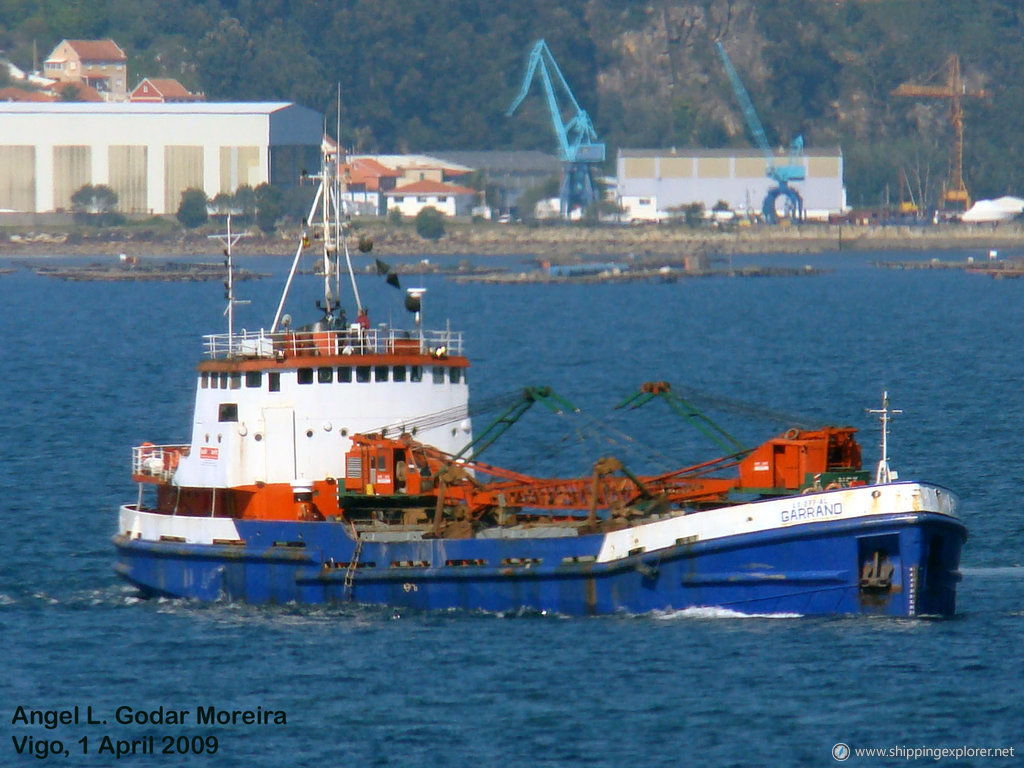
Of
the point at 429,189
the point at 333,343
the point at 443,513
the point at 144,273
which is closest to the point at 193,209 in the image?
the point at 144,273

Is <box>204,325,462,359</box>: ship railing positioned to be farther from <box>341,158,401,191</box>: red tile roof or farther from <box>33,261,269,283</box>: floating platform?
<box>341,158,401,191</box>: red tile roof

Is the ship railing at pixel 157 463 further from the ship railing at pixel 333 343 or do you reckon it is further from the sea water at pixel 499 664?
the ship railing at pixel 333 343

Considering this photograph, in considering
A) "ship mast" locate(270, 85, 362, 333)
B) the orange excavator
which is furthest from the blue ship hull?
"ship mast" locate(270, 85, 362, 333)

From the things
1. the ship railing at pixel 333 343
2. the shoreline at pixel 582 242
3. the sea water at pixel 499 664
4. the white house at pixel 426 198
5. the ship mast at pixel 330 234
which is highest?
the white house at pixel 426 198

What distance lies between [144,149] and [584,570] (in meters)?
148

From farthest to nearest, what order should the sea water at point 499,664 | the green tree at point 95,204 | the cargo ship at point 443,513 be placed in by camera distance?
the green tree at point 95,204 < the cargo ship at point 443,513 < the sea water at point 499,664

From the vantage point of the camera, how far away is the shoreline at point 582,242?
172500 mm

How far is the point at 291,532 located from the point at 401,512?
6.24 ft

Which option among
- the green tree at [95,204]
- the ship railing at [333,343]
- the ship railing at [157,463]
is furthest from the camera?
the green tree at [95,204]

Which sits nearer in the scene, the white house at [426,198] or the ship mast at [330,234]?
the ship mast at [330,234]

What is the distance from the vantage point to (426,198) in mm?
190875

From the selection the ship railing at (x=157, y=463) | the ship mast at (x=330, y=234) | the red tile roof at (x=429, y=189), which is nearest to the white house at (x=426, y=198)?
the red tile roof at (x=429, y=189)

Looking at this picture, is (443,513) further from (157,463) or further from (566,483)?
(157,463)

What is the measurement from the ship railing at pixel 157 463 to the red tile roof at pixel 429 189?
15561 cm
